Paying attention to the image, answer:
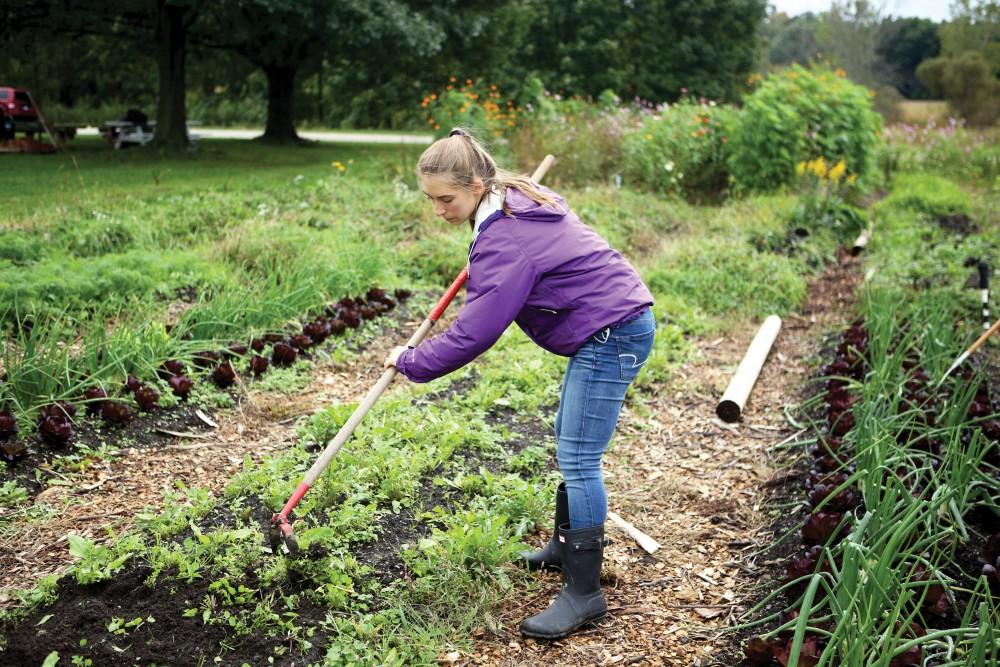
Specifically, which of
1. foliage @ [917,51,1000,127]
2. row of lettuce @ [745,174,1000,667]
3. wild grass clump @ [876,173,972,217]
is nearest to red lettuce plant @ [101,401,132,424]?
row of lettuce @ [745,174,1000,667]

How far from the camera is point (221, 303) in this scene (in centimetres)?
520

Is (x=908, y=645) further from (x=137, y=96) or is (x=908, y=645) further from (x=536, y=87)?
(x=137, y=96)

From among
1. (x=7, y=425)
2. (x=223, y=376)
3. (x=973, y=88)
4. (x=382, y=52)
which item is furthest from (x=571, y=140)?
(x=973, y=88)

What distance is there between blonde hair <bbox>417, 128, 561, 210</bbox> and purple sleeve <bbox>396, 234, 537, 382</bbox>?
0.65 feet

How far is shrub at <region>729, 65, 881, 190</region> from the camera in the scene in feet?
35.1

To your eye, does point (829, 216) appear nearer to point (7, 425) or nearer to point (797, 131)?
point (797, 131)

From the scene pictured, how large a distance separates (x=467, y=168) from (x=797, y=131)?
8984 mm

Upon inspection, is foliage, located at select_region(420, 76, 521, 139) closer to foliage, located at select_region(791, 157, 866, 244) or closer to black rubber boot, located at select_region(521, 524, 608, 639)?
foliage, located at select_region(791, 157, 866, 244)

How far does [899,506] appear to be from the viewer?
119 inches

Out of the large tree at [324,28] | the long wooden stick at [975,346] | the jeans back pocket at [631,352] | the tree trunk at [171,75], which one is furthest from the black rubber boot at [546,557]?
the tree trunk at [171,75]

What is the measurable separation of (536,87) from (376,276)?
25.2 ft

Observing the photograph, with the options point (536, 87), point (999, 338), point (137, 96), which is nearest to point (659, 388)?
point (999, 338)

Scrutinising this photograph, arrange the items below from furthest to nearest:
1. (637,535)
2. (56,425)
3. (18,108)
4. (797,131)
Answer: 1. (18,108)
2. (797,131)
3. (56,425)
4. (637,535)

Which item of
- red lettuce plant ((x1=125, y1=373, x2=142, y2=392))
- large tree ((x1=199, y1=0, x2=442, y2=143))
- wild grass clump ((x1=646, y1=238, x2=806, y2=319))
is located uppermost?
large tree ((x1=199, y1=0, x2=442, y2=143))
